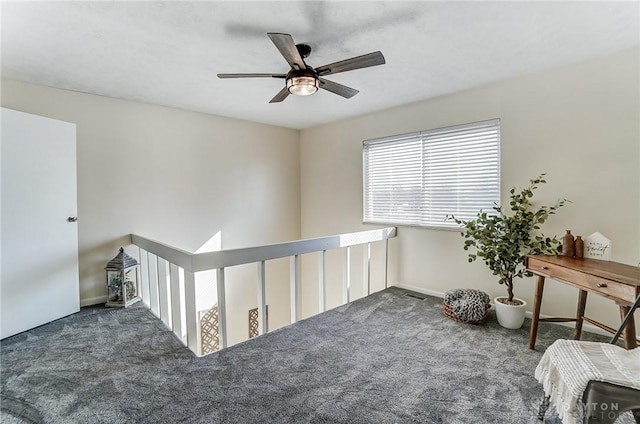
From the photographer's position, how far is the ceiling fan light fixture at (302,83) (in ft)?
6.86

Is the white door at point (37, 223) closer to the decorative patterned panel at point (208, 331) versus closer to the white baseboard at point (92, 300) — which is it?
the white baseboard at point (92, 300)

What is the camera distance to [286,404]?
1.74 m

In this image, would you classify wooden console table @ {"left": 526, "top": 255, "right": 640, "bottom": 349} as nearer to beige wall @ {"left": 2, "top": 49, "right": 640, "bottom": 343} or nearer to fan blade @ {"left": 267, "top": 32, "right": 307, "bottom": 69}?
beige wall @ {"left": 2, "top": 49, "right": 640, "bottom": 343}

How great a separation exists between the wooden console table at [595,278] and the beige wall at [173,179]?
3497 mm

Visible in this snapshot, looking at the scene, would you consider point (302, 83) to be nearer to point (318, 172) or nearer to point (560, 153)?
point (560, 153)

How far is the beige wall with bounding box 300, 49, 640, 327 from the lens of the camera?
2.41 metres

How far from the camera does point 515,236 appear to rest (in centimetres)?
263

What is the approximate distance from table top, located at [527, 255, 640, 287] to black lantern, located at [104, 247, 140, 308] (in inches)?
147

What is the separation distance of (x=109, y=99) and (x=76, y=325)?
232 centimetres

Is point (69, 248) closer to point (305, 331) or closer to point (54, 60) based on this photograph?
point (54, 60)

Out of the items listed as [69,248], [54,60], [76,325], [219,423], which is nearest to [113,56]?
[54,60]

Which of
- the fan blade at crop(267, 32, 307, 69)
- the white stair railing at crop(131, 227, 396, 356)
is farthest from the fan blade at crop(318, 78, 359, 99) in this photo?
the white stair railing at crop(131, 227, 396, 356)

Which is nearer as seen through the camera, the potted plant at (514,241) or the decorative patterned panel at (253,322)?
the potted plant at (514,241)

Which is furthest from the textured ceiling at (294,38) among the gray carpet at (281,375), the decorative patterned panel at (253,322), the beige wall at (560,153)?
the decorative patterned panel at (253,322)
